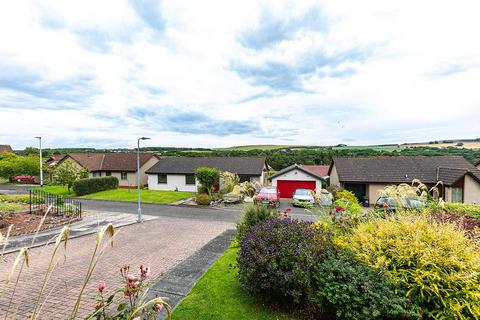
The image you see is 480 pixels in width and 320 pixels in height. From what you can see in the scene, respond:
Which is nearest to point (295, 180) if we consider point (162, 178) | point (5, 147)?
point (162, 178)

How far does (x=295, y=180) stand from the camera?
2912 cm

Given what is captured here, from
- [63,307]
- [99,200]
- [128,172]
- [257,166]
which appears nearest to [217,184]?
[257,166]

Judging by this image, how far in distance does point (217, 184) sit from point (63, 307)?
23.3 metres

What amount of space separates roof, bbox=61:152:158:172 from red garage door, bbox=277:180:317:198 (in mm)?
20895

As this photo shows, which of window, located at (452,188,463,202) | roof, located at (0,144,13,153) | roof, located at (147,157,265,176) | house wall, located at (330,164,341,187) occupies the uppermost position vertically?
roof, located at (0,144,13,153)

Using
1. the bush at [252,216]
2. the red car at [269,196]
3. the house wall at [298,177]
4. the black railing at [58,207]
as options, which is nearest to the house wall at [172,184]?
the red car at [269,196]

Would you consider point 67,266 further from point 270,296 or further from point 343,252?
point 343,252

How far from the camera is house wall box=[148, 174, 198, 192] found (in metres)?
32.8

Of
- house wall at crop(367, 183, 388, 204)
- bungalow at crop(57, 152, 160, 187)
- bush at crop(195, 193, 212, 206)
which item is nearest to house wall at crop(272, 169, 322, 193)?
house wall at crop(367, 183, 388, 204)

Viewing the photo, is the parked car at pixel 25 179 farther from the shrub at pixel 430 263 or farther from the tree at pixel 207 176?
the shrub at pixel 430 263

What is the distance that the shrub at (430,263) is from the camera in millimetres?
4609

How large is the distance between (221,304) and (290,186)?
78.7 ft

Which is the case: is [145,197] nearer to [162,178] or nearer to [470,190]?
[162,178]

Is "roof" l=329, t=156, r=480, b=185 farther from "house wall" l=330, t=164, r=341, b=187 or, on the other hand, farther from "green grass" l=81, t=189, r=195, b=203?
"green grass" l=81, t=189, r=195, b=203
